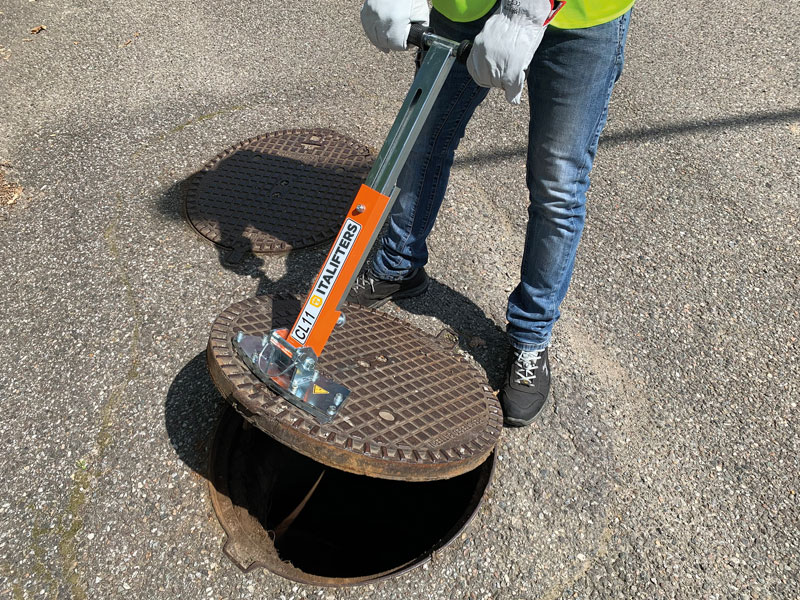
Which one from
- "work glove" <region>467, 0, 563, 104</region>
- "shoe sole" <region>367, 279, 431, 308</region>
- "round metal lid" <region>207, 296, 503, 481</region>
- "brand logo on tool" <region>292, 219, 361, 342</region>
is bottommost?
"shoe sole" <region>367, 279, 431, 308</region>

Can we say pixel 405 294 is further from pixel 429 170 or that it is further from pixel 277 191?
pixel 277 191

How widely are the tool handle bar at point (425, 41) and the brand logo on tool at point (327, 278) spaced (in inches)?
20.3

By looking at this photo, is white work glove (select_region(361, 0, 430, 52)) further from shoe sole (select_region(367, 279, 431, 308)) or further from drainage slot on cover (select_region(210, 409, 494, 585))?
drainage slot on cover (select_region(210, 409, 494, 585))

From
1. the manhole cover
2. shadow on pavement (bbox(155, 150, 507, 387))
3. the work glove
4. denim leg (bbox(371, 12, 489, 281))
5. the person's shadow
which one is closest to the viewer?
the work glove

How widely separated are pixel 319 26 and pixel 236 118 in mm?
1234

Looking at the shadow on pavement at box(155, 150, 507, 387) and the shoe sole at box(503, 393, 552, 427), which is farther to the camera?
the shadow on pavement at box(155, 150, 507, 387)

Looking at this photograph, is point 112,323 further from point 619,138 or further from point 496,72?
point 619,138

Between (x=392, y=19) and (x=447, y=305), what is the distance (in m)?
1.26

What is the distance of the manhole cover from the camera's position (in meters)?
2.94

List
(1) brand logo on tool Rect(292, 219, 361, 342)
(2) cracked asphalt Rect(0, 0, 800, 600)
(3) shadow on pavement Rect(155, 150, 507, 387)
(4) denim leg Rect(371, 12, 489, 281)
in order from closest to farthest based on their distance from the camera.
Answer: (1) brand logo on tool Rect(292, 219, 361, 342)
(2) cracked asphalt Rect(0, 0, 800, 600)
(4) denim leg Rect(371, 12, 489, 281)
(3) shadow on pavement Rect(155, 150, 507, 387)

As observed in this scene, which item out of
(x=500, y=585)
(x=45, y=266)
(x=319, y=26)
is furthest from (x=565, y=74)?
(x=319, y=26)

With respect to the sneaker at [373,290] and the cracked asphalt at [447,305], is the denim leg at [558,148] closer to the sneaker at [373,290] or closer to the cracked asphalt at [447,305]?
the cracked asphalt at [447,305]

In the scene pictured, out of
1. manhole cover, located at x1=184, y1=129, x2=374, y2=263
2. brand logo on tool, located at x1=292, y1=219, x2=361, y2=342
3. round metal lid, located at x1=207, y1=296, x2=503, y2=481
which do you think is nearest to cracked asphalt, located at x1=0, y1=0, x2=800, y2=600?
manhole cover, located at x1=184, y1=129, x2=374, y2=263

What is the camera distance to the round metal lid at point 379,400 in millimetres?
1734
